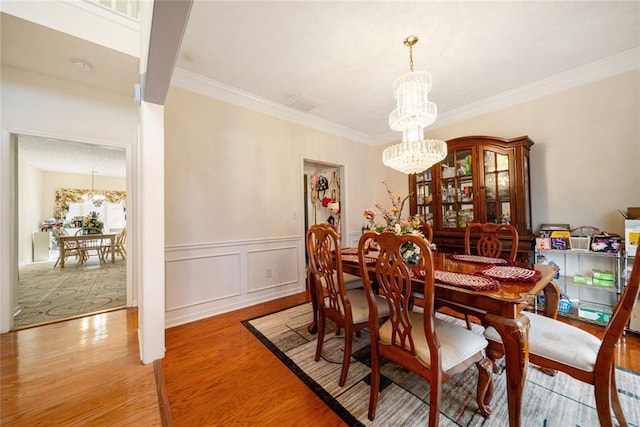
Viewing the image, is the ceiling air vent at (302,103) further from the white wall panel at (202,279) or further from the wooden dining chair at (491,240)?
the wooden dining chair at (491,240)

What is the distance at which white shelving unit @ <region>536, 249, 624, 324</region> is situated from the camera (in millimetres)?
2217

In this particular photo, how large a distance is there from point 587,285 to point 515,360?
2.24 meters

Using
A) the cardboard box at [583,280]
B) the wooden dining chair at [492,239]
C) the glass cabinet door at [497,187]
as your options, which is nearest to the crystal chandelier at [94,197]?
the wooden dining chair at [492,239]

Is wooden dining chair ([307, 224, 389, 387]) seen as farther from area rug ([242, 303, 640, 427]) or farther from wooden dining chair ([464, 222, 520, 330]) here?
wooden dining chair ([464, 222, 520, 330])

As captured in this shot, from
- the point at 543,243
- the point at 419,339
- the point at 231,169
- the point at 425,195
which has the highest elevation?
the point at 231,169

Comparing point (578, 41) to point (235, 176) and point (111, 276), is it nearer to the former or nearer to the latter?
point (235, 176)

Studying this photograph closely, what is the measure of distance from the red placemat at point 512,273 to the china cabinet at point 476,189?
149cm

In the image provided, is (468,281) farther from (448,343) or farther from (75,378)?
(75,378)

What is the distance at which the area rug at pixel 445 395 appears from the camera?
123cm

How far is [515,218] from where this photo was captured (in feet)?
8.74

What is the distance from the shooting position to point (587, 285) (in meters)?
2.32

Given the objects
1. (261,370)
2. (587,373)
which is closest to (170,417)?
(261,370)

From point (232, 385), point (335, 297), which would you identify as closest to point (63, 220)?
point (232, 385)

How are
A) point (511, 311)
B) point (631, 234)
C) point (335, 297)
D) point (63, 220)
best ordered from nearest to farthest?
point (511, 311), point (335, 297), point (631, 234), point (63, 220)
